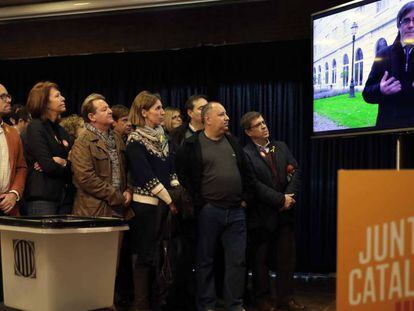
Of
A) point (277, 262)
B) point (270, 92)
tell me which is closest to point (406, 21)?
point (277, 262)

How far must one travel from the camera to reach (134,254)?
4.18m

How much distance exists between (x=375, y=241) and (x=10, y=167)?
2757 millimetres

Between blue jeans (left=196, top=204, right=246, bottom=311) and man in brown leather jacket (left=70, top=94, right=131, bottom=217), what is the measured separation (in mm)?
555

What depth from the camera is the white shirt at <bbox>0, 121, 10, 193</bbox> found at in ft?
13.0

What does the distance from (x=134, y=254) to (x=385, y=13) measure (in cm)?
223

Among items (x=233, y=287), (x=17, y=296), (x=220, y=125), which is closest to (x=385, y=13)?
(x=220, y=125)

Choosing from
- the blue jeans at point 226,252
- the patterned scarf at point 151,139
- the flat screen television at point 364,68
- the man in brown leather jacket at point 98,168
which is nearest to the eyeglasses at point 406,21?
the flat screen television at point 364,68

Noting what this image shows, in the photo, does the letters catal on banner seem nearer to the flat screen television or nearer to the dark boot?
the flat screen television

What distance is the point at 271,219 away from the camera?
4.49 metres

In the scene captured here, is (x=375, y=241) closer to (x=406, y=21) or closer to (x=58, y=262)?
(x=58, y=262)

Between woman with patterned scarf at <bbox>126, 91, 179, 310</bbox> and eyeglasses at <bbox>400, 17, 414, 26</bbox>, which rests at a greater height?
eyeglasses at <bbox>400, 17, 414, 26</bbox>

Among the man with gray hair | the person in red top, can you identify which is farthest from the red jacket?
the man with gray hair

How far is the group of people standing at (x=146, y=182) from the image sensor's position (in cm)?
406

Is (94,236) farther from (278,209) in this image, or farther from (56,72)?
(56,72)
